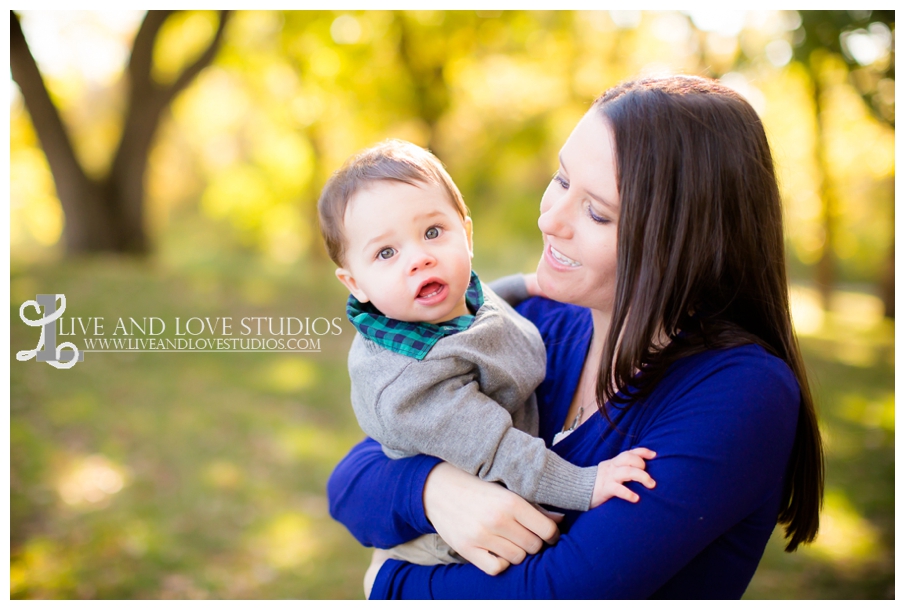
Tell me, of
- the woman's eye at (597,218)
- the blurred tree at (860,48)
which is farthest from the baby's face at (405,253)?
the blurred tree at (860,48)

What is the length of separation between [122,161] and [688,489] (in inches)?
309

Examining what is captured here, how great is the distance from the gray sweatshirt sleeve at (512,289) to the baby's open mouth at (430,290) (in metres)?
0.36

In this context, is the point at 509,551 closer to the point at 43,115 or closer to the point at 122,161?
the point at 43,115

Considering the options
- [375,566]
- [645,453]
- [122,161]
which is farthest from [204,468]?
[645,453]

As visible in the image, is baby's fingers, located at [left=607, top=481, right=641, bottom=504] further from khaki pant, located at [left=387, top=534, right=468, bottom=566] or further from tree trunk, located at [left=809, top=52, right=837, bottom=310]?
tree trunk, located at [left=809, top=52, right=837, bottom=310]

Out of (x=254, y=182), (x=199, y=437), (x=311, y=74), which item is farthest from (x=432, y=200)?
(x=254, y=182)

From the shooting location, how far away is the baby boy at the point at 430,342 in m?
1.28

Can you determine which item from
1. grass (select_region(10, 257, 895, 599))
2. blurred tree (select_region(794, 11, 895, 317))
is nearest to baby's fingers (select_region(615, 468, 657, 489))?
grass (select_region(10, 257, 895, 599))

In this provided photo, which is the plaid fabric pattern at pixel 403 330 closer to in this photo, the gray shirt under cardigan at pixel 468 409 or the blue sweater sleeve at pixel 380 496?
the gray shirt under cardigan at pixel 468 409

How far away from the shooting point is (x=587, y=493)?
1.23 m

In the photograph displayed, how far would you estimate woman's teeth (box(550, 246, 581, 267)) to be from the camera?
4.51ft

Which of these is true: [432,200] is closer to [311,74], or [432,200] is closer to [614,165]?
[614,165]

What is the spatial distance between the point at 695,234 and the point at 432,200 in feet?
1.78

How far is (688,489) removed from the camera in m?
1.13
